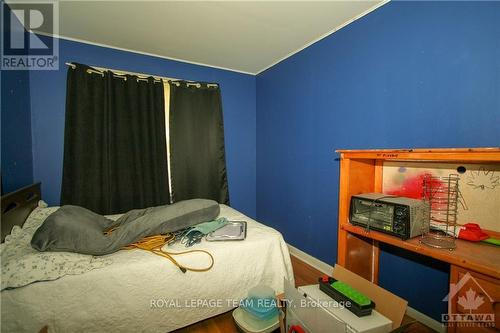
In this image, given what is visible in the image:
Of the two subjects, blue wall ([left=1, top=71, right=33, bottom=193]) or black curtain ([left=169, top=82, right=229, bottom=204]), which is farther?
black curtain ([left=169, top=82, right=229, bottom=204])

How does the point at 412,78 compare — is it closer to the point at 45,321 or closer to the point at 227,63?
the point at 227,63

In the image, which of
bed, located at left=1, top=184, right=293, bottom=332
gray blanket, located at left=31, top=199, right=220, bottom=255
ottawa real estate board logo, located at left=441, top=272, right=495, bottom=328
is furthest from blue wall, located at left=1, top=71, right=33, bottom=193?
ottawa real estate board logo, located at left=441, top=272, right=495, bottom=328

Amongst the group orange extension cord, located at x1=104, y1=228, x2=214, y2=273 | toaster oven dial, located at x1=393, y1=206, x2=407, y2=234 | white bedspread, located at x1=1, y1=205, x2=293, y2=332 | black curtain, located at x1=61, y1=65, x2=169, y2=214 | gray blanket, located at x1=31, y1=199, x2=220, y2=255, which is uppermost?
black curtain, located at x1=61, y1=65, x2=169, y2=214

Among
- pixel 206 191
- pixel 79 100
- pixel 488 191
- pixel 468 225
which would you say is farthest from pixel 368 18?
pixel 79 100

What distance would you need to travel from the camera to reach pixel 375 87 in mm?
1898

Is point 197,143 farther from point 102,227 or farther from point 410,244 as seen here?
point 410,244

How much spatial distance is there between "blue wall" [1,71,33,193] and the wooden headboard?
0.12 meters

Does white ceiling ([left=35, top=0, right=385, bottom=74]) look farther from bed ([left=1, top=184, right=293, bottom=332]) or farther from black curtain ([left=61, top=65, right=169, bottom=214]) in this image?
bed ([left=1, top=184, right=293, bottom=332])

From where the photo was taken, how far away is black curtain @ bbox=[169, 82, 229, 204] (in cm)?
293

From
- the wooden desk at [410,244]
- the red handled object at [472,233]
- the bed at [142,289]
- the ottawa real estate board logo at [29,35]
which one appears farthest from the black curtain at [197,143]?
the red handled object at [472,233]

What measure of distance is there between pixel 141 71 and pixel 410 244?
3.10m

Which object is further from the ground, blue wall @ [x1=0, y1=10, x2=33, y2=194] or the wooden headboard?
blue wall @ [x1=0, y1=10, x2=33, y2=194]

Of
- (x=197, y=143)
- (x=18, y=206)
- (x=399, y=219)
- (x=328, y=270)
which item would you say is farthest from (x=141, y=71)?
(x=328, y=270)

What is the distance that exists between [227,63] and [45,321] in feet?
9.84
